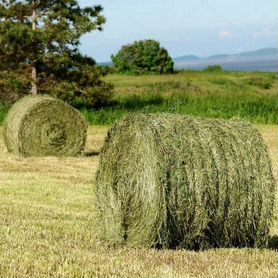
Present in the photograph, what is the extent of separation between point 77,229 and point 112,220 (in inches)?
23.2

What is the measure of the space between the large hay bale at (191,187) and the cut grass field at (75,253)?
8.8 inches

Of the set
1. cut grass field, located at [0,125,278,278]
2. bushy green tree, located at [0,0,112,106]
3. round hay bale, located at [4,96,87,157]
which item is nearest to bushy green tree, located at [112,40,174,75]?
bushy green tree, located at [0,0,112,106]

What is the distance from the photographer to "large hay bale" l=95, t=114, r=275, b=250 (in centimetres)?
786

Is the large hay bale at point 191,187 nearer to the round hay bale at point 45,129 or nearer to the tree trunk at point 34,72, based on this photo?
the round hay bale at point 45,129

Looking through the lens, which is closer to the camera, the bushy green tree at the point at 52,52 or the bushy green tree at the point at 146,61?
the bushy green tree at the point at 52,52

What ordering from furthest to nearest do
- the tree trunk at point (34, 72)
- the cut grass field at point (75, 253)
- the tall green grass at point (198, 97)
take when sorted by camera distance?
the tree trunk at point (34, 72) → the tall green grass at point (198, 97) → the cut grass field at point (75, 253)

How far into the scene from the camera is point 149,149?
316 inches

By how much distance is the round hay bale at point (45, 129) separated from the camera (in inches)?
712

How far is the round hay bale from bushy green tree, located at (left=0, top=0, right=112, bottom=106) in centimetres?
1283

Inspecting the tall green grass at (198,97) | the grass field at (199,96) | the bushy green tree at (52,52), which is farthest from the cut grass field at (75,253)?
the bushy green tree at (52,52)

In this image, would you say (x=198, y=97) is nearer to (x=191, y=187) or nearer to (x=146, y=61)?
(x=146, y=61)

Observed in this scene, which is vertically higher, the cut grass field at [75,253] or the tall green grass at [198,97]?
the cut grass field at [75,253]

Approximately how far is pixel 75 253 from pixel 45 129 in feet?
36.1

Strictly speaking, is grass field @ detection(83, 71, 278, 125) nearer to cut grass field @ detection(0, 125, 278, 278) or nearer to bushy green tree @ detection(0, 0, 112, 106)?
bushy green tree @ detection(0, 0, 112, 106)
